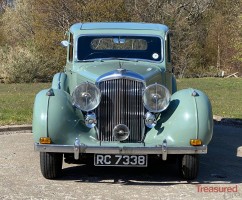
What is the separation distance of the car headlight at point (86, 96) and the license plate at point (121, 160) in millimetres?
694

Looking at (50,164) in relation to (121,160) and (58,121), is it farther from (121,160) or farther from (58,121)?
(121,160)

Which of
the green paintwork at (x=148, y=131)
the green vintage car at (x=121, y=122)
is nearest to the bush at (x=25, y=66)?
the green paintwork at (x=148, y=131)

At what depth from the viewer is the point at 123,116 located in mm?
7336

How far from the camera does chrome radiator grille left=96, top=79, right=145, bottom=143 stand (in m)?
7.31

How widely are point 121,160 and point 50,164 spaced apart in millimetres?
927

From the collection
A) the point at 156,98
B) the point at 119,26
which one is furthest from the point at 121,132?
the point at 119,26

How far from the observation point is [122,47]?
29.5 feet

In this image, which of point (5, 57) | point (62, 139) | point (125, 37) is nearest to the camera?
point (62, 139)

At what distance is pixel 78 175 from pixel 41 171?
0.54 meters

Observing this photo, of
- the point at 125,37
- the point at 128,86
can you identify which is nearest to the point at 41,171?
the point at 128,86

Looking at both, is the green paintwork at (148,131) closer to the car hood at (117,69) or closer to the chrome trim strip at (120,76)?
the car hood at (117,69)

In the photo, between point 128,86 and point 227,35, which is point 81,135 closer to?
point 128,86

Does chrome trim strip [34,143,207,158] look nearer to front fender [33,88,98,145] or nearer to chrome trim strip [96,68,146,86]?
front fender [33,88,98,145]

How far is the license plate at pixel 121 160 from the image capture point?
A: 22.7 ft
